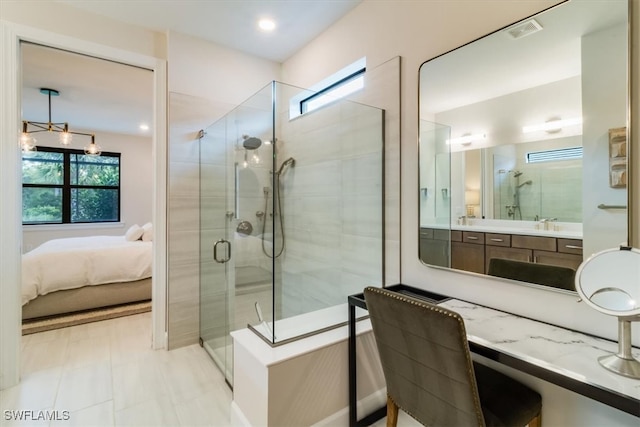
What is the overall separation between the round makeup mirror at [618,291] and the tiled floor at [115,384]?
5.91 ft

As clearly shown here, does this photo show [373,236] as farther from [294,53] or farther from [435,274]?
[294,53]

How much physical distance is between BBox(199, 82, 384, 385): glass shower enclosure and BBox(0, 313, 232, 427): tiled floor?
0.19m

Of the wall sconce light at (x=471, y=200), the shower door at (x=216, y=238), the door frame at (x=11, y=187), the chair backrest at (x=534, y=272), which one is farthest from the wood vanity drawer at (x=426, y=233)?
the door frame at (x=11, y=187)

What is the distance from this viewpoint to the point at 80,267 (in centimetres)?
327

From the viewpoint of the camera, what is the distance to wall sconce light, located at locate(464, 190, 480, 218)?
5.36 ft

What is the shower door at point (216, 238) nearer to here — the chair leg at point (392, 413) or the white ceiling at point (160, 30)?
the white ceiling at point (160, 30)

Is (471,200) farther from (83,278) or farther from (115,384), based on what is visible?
(83,278)

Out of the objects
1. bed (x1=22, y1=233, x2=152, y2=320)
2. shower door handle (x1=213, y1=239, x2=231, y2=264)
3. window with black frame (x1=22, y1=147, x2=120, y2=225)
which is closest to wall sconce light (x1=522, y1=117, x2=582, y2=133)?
shower door handle (x1=213, y1=239, x2=231, y2=264)

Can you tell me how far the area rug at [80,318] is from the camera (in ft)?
9.68

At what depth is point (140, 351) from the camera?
2545mm

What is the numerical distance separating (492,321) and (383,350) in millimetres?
508

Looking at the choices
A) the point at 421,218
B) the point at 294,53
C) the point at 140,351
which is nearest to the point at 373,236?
the point at 421,218

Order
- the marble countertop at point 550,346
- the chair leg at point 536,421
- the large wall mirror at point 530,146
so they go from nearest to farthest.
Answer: the marble countertop at point 550,346, the large wall mirror at point 530,146, the chair leg at point 536,421
